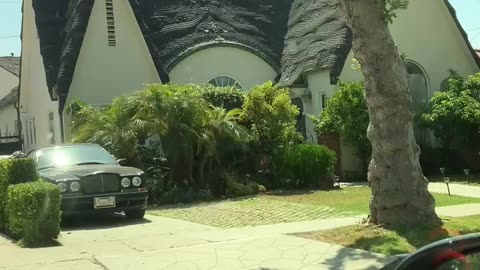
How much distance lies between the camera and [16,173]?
435 inches

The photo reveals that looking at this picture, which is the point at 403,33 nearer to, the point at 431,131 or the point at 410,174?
the point at 431,131

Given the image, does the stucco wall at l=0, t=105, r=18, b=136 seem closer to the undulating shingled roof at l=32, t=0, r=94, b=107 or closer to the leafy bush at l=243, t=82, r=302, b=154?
the undulating shingled roof at l=32, t=0, r=94, b=107

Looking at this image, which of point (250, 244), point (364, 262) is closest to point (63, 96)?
point (250, 244)

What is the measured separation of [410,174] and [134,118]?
826 cm

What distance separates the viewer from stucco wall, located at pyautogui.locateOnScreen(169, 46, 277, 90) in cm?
2244

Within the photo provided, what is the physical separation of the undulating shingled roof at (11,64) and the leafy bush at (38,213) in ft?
129

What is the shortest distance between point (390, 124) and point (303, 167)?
26.0ft

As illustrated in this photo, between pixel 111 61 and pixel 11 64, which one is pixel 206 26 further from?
pixel 11 64

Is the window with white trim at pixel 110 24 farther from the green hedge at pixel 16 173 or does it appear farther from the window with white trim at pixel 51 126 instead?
the green hedge at pixel 16 173

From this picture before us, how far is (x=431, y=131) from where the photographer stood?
2091 cm

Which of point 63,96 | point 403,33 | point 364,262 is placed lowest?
point 364,262

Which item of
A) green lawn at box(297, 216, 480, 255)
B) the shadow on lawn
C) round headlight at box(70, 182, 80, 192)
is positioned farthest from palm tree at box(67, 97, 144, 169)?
the shadow on lawn

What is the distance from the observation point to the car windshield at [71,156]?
42.0 feet

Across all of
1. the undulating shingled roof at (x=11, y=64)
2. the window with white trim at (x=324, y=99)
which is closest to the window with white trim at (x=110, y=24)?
the window with white trim at (x=324, y=99)
